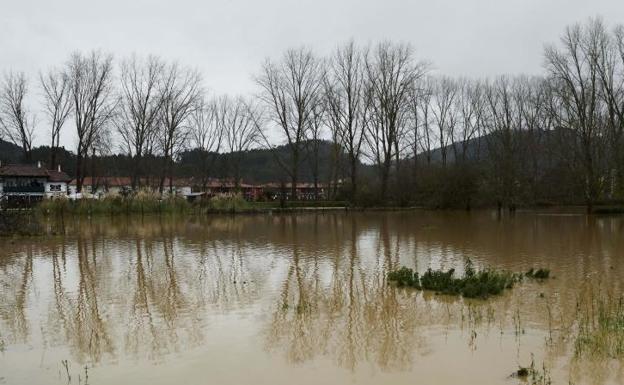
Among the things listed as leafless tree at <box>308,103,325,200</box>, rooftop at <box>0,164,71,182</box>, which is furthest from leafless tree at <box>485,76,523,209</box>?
rooftop at <box>0,164,71,182</box>

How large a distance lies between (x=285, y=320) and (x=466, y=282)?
3.86 m

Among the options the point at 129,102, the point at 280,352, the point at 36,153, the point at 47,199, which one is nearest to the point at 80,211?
the point at 47,199

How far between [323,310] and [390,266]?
4878 mm

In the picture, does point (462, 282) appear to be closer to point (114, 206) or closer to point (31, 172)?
point (114, 206)

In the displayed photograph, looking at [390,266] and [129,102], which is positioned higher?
[129,102]

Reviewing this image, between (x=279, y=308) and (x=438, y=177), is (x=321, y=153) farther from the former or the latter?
(x=279, y=308)

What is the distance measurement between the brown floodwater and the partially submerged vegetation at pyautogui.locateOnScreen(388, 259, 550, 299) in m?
0.24

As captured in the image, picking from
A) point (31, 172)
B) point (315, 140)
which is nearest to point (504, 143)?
point (315, 140)

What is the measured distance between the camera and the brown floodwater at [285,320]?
5.77 meters

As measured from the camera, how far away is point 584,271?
38.9 feet

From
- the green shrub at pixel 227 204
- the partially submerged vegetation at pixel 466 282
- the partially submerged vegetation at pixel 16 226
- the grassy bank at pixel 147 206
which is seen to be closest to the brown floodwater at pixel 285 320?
the partially submerged vegetation at pixel 466 282

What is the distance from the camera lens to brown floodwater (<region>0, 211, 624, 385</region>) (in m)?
5.77

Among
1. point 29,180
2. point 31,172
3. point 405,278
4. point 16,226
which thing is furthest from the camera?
point 29,180

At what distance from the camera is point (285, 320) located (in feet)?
26.1
